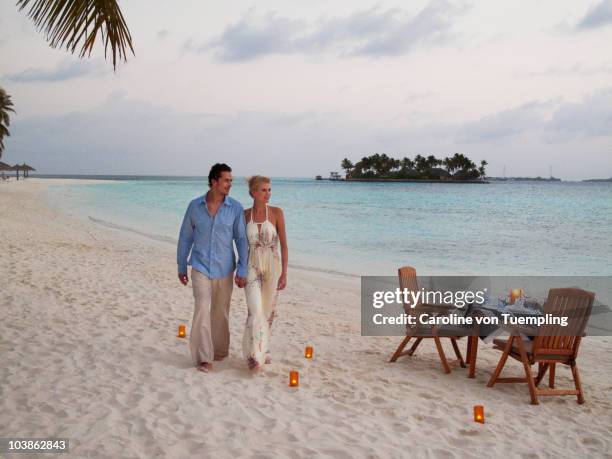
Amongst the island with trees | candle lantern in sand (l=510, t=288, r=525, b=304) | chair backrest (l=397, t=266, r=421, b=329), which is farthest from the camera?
the island with trees

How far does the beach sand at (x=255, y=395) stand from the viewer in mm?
3549

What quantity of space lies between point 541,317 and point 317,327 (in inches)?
124

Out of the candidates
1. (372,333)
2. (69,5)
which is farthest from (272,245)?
(372,333)

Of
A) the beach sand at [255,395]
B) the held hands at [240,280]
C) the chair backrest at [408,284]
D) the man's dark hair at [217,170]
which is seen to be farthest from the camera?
the chair backrest at [408,284]

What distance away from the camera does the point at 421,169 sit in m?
147

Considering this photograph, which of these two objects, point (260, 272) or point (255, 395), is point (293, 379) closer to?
point (255, 395)

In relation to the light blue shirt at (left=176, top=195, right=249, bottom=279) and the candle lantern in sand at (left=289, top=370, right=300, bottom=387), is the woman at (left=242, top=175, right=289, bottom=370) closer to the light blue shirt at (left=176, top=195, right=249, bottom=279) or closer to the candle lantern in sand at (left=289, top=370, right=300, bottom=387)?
the light blue shirt at (left=176, top=195, right=249, bottom=279)

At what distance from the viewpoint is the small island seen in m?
144

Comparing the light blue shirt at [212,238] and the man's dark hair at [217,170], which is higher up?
the man's dark hair at [217,170]

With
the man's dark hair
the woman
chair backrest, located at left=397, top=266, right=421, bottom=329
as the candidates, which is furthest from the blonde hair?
chair backrest, located at left=397, top=266, right=421, bottom=329

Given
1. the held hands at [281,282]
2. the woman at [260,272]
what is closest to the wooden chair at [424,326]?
the held hands at [281,282]

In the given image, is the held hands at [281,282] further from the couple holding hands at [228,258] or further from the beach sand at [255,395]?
the beach sand at [255,395]

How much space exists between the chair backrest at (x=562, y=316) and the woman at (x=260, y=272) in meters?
2.27
